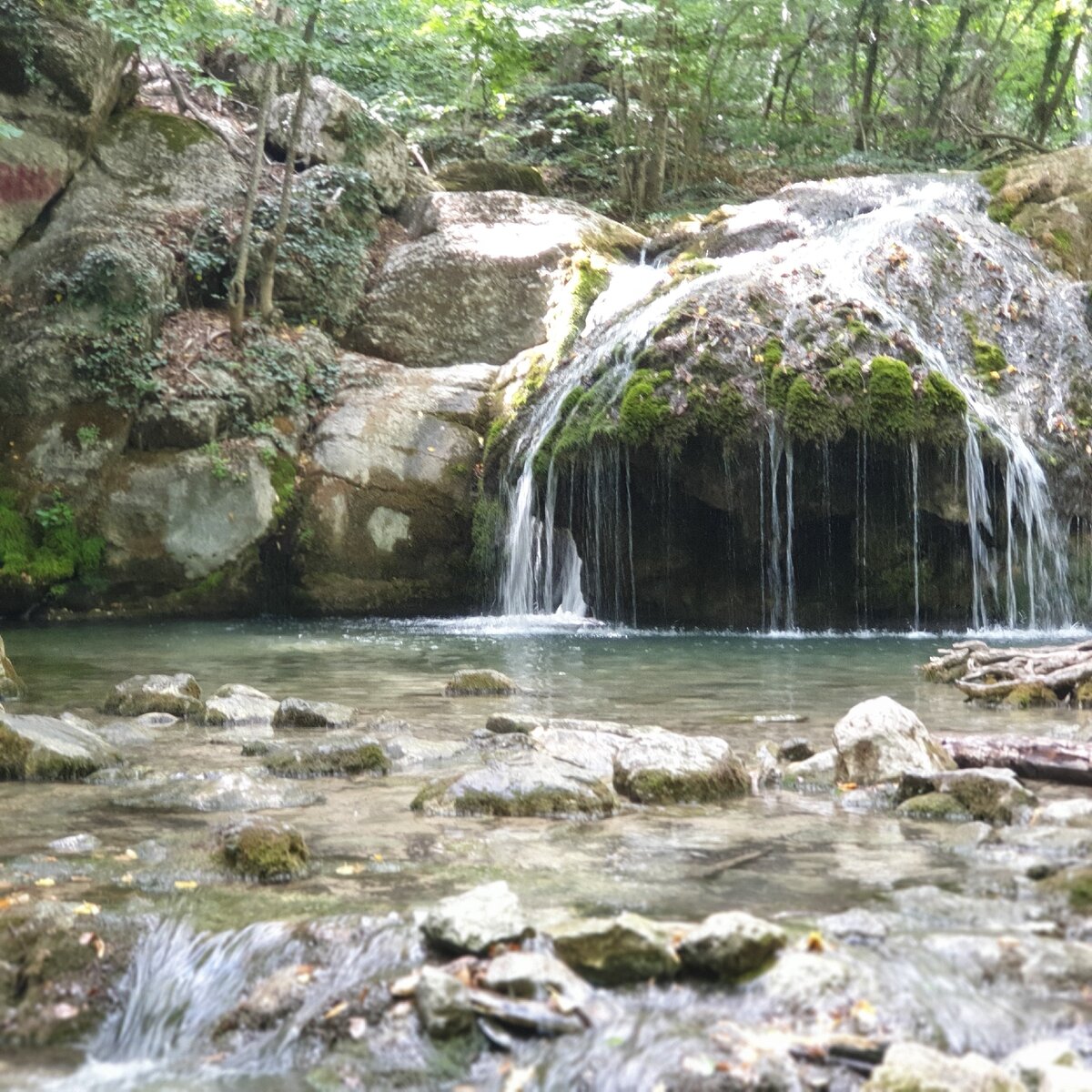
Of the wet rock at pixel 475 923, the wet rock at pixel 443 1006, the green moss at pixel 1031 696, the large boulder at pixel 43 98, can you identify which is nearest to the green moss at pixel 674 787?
the wet rock at pixel 475 923

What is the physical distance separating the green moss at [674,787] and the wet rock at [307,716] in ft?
7.10

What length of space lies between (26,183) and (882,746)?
14.7 meters

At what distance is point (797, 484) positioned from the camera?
11852 mm

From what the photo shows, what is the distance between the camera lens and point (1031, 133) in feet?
70.7

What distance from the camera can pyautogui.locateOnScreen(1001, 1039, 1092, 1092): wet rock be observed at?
2254 mm

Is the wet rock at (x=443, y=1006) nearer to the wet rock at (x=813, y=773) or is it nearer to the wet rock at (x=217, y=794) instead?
the wet rock at (x=217, y=794)

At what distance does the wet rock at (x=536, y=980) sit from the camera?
2629 mm

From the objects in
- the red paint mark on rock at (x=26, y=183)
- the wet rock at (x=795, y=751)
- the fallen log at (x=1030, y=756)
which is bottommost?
the wet rock at (x=795, y=751)

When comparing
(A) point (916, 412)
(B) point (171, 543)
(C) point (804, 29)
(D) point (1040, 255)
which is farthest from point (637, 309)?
(C) point (804, 29)

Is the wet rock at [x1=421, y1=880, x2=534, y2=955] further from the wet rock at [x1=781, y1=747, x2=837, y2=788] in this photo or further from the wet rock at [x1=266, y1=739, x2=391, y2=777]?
the wet rock at [x1=266, y1=739, x2=391, y2=777]

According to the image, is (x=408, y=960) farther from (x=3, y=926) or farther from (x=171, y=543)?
(x=171, y=543)

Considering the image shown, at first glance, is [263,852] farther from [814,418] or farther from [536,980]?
[814,418]

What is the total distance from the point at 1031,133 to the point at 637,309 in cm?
1209

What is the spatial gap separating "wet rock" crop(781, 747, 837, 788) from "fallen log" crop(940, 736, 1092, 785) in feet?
1.69
